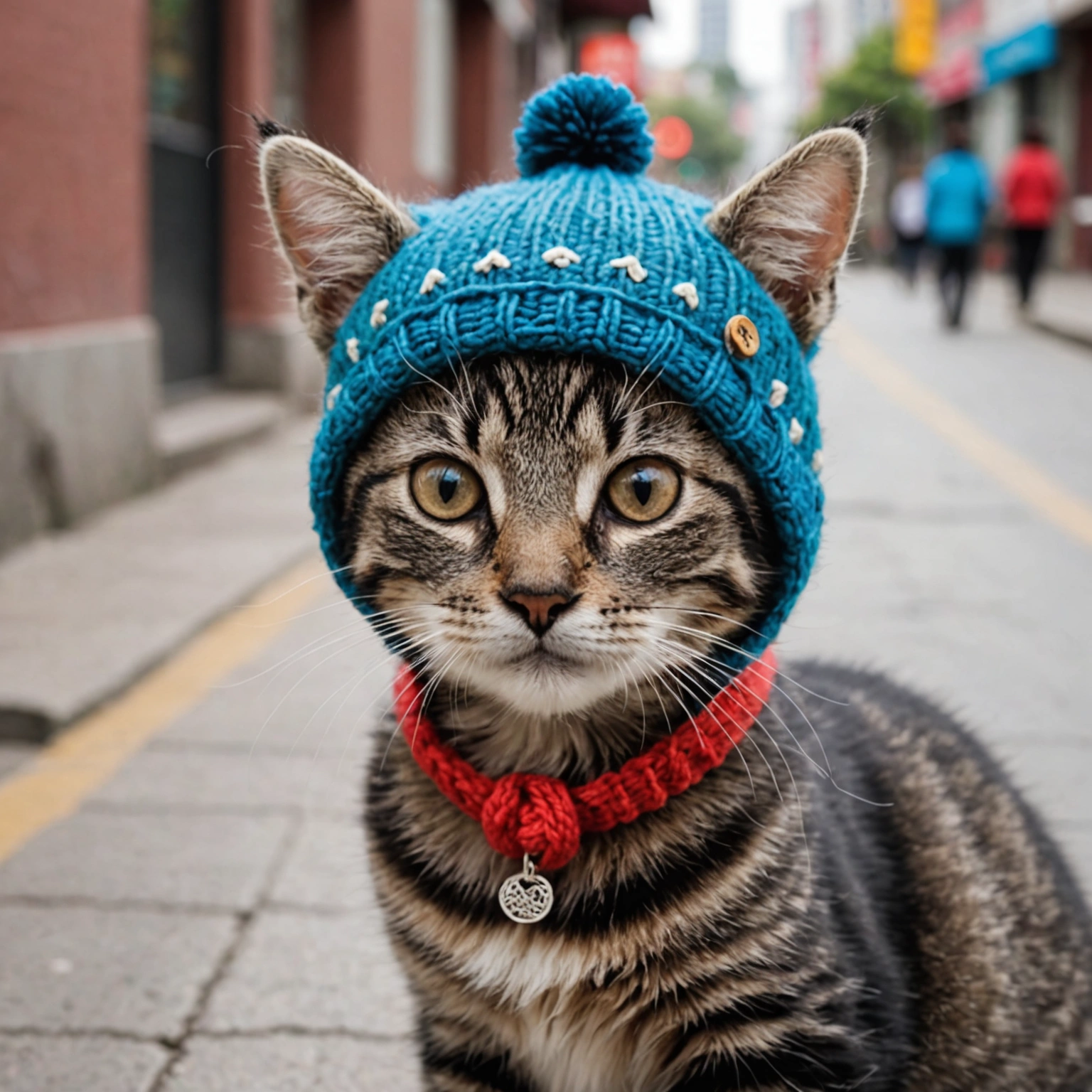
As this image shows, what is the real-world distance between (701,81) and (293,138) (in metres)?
125

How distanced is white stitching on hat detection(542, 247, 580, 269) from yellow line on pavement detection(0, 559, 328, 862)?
99 centimetres

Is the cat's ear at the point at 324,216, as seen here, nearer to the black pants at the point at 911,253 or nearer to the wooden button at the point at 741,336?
the wooden button at the point at 741,336

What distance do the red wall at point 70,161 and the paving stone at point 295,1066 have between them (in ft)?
12.3

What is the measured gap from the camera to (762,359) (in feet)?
5.91

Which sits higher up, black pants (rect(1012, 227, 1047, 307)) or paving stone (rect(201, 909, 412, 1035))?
black pants (rect(1012, 227, 1047, 307))

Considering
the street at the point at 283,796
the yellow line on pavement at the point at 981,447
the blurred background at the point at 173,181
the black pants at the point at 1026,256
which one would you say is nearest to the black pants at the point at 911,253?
the black pants at the point at 1026,256

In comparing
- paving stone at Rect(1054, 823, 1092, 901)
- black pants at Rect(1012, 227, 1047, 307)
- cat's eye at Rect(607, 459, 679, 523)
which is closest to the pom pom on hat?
cat's eye at Rect(607, 459, 679, 523)

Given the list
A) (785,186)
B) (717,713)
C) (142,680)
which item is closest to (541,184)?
(785,186)

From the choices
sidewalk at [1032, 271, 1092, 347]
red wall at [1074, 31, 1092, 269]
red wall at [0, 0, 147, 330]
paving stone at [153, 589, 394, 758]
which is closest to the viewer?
paving stone at [153, 589, 394, 758]

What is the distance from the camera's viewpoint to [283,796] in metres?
3.36

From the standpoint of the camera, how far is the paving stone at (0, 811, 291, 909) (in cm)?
282

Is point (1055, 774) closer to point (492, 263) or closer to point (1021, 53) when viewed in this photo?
point (492, 263)

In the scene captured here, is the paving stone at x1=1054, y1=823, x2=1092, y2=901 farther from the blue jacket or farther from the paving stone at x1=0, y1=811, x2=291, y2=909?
the blue jacket

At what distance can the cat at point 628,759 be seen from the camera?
177cm
